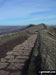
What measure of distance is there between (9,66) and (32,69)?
1.05m

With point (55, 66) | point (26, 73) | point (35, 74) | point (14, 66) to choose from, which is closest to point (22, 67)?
point (14, 66)

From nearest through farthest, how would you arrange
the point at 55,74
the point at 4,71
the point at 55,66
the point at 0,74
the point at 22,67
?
the point at 55,74 < the point at 55,66 < the point at 0,74 < the point at 4,71 < the point at 22,67

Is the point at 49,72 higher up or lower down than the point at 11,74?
A: higher up

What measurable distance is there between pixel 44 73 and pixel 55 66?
69 cm

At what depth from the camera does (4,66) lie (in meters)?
5.11

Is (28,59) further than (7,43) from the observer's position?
No

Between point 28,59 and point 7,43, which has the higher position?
point 7,43

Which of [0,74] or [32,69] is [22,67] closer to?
[32,69]

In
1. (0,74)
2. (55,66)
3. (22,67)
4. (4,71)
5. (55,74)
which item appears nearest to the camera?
(55,74)

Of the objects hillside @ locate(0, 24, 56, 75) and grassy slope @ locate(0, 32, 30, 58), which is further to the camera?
grassy slope @ locate(0, 32, 30, 58)

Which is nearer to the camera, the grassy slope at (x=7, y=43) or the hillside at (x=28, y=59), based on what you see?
the hillside at (x=28, y=59)

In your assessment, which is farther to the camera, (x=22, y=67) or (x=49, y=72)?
(x=22, y=67)

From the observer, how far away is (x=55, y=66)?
3967mm

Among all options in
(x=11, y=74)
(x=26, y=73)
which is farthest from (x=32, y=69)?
(x=11, y=74)
